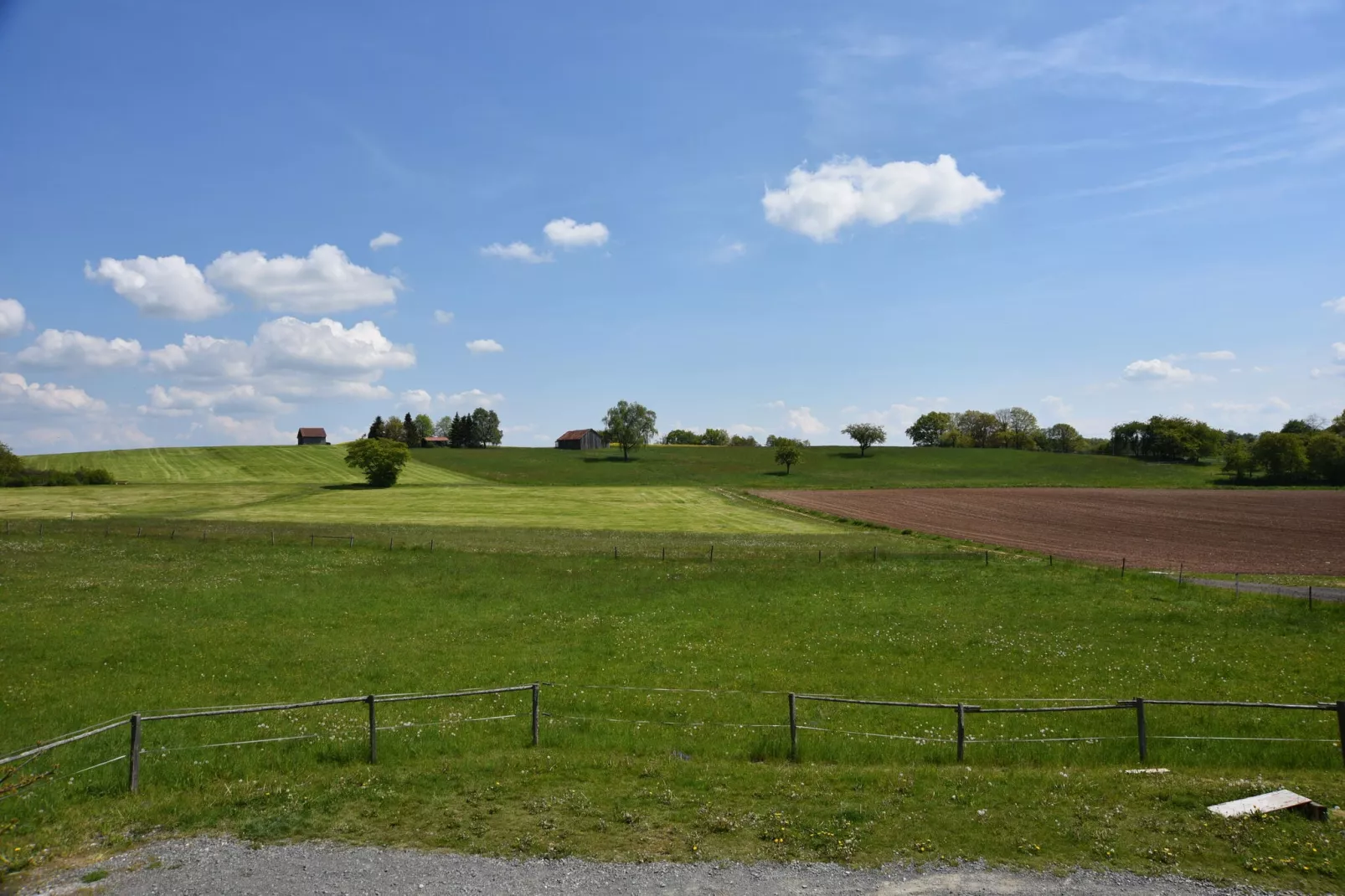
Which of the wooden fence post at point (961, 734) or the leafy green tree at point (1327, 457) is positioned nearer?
the wooden fence post at point (961, 734)

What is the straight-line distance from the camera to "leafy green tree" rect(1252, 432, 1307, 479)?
120875 millimetres

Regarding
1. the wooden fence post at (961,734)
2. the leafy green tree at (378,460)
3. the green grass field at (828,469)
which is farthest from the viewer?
the green grass field at (828,469)

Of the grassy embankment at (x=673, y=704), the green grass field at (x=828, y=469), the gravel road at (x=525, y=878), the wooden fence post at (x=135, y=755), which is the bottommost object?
the grassy embankment at (x=673, y=704)

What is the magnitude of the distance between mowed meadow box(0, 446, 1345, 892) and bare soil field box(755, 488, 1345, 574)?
11400mm

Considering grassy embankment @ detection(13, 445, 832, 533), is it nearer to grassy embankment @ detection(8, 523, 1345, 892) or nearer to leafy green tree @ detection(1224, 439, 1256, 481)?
grassy embankment @ detection(8, 523, 1345, 892)

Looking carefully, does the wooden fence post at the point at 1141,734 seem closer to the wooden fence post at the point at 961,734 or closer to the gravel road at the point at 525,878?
the wooden fence post at the point at 961,734

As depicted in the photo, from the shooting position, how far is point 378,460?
11406 centimetres

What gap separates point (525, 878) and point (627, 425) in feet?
536

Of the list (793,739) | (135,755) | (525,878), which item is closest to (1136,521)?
(793,739)

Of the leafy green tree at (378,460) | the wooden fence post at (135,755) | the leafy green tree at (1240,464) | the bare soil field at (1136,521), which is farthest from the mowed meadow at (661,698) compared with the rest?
the leafy green tree at (1240,464)

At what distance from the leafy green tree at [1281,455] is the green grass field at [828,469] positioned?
7727mm

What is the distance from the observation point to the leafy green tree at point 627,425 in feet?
570

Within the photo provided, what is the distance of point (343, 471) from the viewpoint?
131 metres

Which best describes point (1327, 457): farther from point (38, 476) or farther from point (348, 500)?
point (38, 476)
